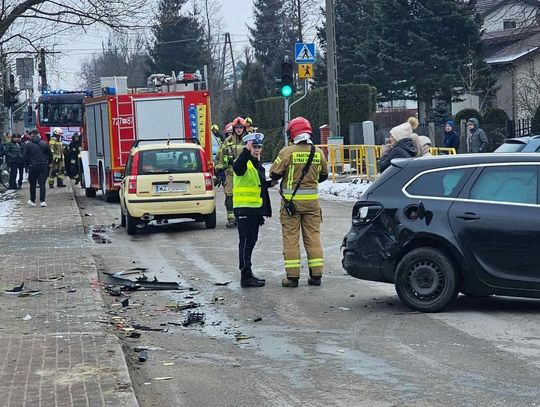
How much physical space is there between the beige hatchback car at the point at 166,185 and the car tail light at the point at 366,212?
25.1ft

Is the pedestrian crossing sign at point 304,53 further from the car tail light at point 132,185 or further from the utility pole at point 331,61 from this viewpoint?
the car tail light at point 132,185

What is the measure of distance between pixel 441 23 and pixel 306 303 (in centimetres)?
3897

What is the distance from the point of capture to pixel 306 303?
34.7ft

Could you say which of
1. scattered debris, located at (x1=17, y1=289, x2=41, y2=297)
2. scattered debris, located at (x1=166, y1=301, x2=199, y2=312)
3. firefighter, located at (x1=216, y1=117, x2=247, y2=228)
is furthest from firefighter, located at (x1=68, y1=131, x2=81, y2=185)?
scattered debris, located at (x1=166, y1=301, x2=199, y2=312)

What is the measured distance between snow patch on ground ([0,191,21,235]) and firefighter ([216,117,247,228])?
4.02 meters

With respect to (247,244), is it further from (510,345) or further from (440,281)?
(510,345)

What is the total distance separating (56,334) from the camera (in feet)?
28.6

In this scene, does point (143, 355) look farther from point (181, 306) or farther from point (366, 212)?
point (366, 212)

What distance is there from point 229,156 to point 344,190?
839cm

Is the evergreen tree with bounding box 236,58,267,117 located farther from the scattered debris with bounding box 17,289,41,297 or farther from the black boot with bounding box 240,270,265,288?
the scattered debris with bounding box 17,289,41,297

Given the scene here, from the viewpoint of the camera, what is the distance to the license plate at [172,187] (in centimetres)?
1758

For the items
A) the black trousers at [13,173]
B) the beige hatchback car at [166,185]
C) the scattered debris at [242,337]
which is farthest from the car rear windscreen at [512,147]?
the black trousers at [13,173]

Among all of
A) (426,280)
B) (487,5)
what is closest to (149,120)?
(426,280)

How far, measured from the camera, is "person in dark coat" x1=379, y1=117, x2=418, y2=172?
50.7 feet
